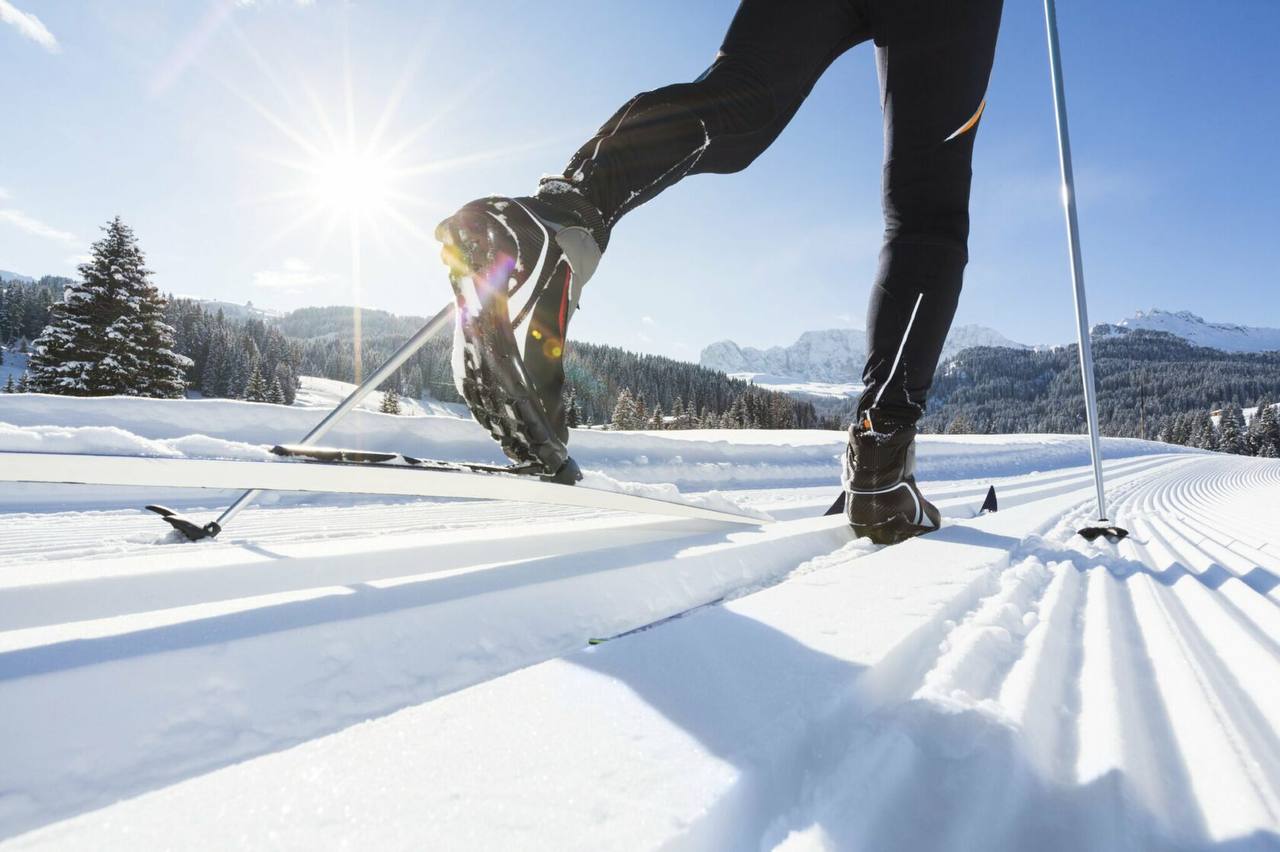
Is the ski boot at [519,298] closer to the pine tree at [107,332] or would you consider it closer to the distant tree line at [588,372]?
the distant tree line at [588,372]

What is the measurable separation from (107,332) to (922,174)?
23042mm

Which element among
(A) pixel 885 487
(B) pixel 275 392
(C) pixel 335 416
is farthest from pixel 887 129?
(B) pixel 275 392

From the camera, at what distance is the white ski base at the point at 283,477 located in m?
0.66

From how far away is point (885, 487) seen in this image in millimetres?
1283

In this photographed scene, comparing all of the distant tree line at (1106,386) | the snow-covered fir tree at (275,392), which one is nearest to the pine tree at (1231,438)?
the distant tree line at (1106,386)

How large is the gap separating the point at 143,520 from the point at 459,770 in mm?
1802

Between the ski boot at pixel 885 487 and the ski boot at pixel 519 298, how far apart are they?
2.21ft

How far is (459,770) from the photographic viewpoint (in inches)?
11.4

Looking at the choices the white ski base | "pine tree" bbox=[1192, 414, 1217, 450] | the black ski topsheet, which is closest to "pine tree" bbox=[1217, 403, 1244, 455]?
"pine tree" bbox=[1192, 414, 1217, 450]

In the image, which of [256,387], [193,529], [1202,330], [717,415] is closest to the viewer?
[193,529]

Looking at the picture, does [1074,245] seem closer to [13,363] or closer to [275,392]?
[275,392]

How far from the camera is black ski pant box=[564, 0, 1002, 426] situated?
3.24 feet

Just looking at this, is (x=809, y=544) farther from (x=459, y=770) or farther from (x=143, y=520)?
(x=143, y=520)

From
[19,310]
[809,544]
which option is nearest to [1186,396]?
[809,544]
